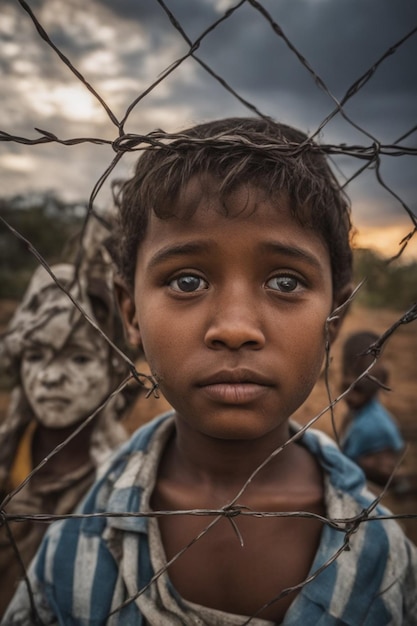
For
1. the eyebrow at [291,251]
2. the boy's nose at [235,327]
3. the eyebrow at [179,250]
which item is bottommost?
the boy's nose at [235,327]

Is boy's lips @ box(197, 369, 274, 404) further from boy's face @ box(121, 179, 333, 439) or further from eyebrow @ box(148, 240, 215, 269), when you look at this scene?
eyebrow @ box(148, 240, 215, 269)

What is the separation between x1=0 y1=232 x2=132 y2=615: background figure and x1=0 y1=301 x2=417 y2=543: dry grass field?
3.97 feet

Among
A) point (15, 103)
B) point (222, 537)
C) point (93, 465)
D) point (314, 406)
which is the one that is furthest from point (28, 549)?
point (314, 406)

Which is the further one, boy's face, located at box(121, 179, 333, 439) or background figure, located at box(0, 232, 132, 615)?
background figure, located at box(0, 232, 132, 615)

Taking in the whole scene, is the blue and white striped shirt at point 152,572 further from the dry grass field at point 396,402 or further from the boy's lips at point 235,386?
the dry grass field at point 396,402

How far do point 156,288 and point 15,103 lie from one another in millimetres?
937

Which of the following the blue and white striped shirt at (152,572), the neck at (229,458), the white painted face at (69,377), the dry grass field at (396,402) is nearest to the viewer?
the blue and white striped shirt at (152,572)

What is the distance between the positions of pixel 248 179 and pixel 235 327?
31 cm

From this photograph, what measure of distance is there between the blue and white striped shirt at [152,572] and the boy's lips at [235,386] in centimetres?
43

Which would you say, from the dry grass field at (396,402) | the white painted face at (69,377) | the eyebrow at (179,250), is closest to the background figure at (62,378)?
the white painted face at (69,377)

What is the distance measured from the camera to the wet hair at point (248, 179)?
97 centimetres

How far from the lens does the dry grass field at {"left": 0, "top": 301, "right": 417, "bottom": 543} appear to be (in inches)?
140

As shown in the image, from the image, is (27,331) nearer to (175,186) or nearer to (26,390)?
(26,390)

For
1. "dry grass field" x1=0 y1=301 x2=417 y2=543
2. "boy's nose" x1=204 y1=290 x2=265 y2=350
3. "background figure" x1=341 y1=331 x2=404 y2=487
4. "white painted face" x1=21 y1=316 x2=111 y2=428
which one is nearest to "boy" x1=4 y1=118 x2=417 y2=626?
"boy's nose" x1=204 y1=290 x2=265 y2=350
